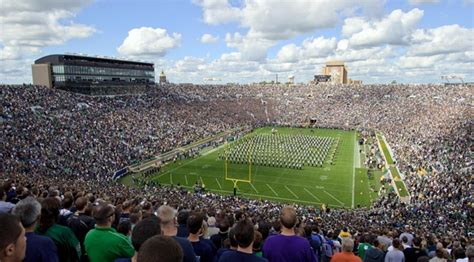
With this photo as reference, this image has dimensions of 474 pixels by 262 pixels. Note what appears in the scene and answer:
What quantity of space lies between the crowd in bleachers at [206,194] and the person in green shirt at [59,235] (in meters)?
0.01

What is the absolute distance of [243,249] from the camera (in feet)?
10.5

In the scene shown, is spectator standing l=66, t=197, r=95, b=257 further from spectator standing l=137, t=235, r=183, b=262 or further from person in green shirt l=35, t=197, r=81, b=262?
spectator standing l=137, t=235, r=183, b=262

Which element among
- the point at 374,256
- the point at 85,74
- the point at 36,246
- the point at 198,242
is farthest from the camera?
the point at 85,74

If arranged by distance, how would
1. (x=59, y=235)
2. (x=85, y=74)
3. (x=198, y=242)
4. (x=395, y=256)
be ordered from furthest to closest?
1. (x=85, y=74)
2. (x=395, y=256)
3. (x=198, y=242)
4. (x=59, y=235)

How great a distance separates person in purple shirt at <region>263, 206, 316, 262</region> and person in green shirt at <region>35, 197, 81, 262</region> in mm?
2063

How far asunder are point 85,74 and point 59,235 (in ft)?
169

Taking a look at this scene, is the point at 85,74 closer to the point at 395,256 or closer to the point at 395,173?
the point at 395,173

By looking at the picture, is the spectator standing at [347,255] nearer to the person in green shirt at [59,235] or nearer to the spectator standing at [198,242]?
the spectator standing at [198,242]

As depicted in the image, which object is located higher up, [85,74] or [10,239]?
[85,74]

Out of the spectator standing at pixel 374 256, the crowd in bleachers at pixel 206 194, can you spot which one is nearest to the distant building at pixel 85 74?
A: the crowd in bleachers at pixel 206 194

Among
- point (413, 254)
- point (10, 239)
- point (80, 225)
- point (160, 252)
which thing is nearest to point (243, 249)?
point (160, 252)

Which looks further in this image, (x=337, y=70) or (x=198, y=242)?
(x=337, y=70)

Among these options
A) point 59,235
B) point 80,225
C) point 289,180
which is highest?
point 59,235

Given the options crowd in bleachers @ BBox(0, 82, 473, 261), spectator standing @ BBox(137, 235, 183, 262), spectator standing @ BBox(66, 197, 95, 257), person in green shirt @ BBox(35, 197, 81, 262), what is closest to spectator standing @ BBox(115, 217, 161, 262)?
crowd in bleachers @ BBox(0, 82, 473, 261)
